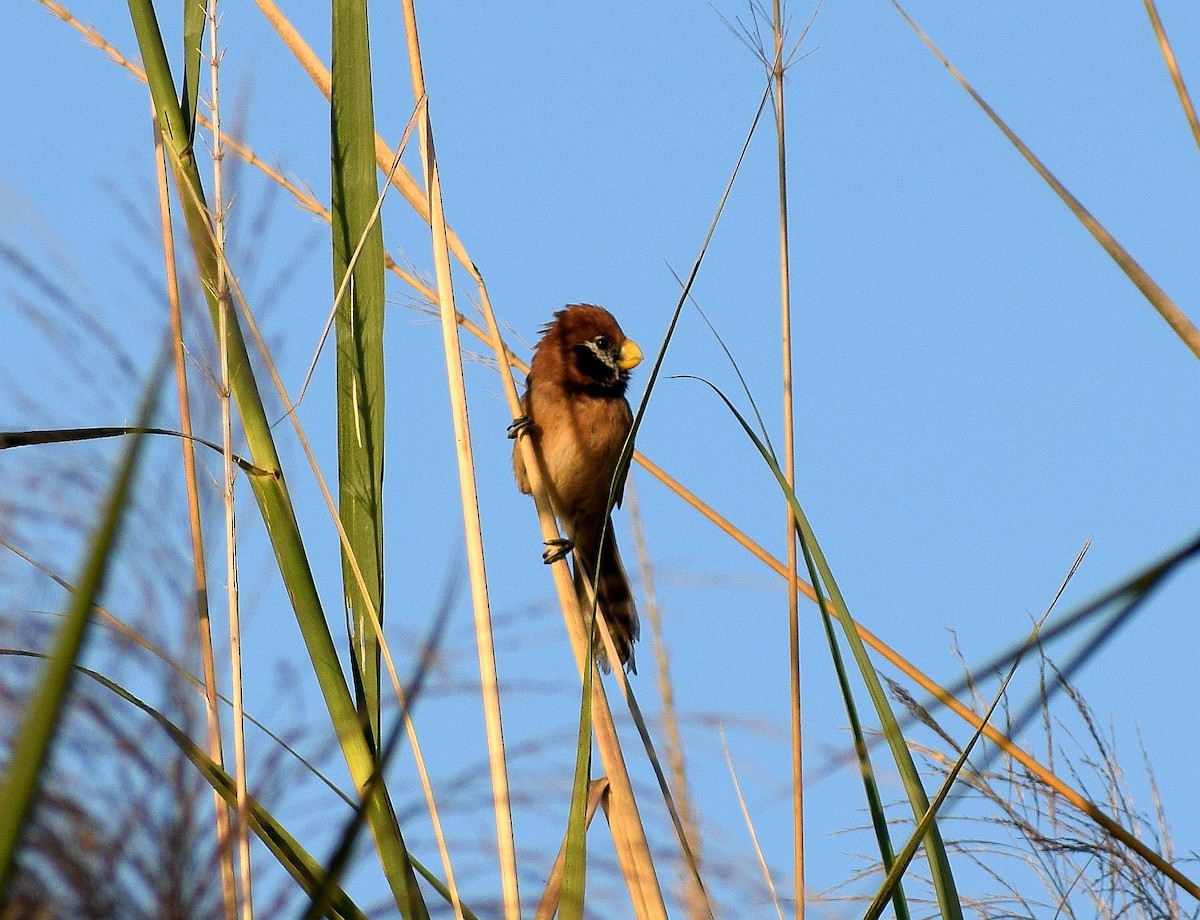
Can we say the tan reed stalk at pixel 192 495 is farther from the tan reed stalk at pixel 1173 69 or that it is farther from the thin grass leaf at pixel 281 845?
the tan reed stalk at pixel 1173 69

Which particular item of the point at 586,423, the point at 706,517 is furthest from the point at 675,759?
the point at 586,423

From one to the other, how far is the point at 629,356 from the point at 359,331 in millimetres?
3067

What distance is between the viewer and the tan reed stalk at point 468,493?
1.49 meters

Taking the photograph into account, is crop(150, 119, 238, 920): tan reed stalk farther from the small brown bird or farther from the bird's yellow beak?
the bird's yellow beak

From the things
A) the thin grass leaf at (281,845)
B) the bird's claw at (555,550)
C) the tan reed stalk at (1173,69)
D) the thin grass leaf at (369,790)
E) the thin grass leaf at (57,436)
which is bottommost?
the thin grass leaf at (369,790)

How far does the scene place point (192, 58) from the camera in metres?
1.80

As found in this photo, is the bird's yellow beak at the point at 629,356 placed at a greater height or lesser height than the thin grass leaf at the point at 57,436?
greater

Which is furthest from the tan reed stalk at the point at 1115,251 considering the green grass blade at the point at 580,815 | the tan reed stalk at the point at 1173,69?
the green grass blade at the point at 580,815

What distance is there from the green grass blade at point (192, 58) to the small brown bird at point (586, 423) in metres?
2.58

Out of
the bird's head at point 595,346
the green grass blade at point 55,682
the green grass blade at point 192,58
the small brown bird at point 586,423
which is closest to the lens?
the green grass blade at point 55,682

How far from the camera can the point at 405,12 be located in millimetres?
1909

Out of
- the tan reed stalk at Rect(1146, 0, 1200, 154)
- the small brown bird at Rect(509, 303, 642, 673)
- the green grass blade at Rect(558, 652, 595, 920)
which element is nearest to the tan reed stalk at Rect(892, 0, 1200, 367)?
the tan reed stalk at Rect(1146, 0, 1200, 154)

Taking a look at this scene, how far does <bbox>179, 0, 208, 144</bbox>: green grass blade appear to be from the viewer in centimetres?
175

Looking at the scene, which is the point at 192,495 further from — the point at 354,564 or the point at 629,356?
the point at 629,356
